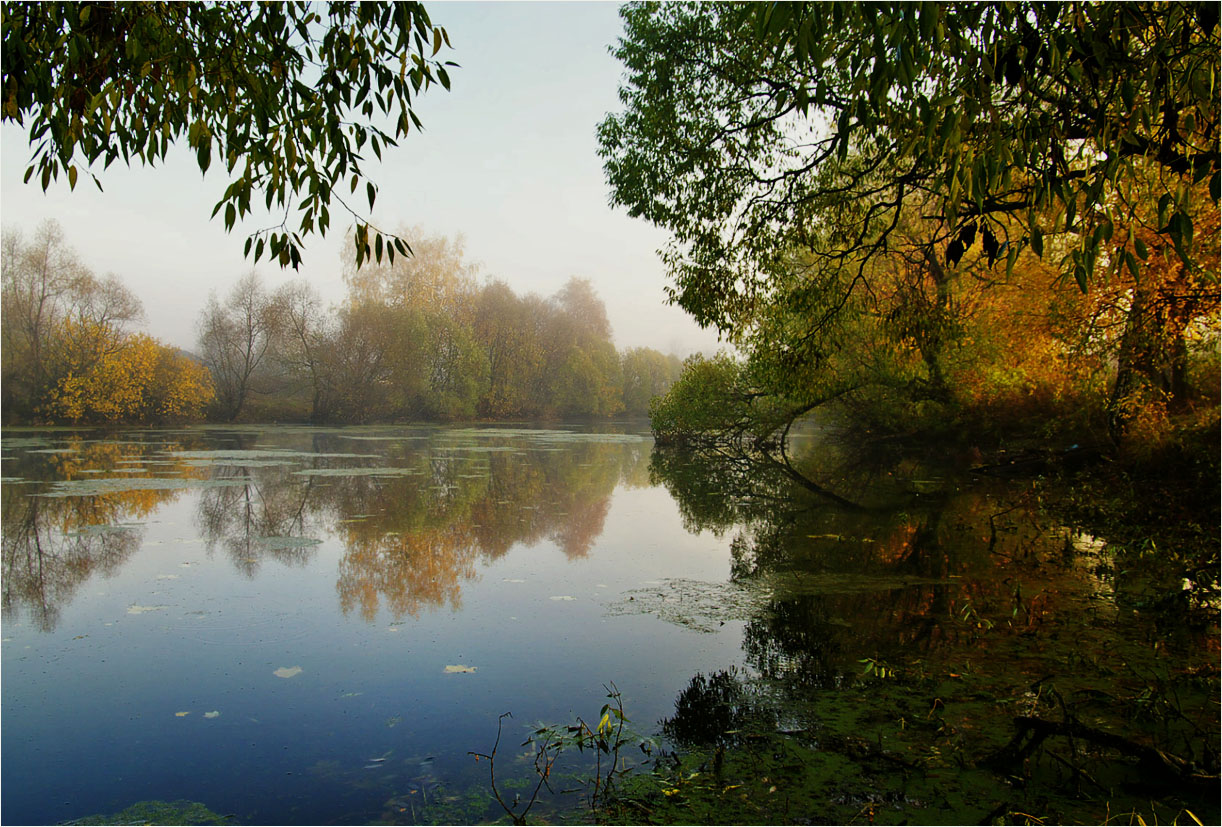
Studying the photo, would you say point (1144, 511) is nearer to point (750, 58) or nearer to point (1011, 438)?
point (750, 58)

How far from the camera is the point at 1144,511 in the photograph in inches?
389

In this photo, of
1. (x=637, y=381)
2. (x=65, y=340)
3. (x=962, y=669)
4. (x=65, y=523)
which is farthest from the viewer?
(x=637, y=381)

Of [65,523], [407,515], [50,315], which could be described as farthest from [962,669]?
[50,315]

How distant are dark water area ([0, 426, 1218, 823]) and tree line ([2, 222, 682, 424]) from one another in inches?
928

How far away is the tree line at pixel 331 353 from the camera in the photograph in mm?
30422

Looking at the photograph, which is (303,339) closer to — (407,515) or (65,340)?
(65,340)

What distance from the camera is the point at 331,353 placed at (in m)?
39.5

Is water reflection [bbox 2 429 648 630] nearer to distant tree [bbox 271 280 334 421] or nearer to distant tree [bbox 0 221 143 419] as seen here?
distant tree [bbox 0 221 143 419]

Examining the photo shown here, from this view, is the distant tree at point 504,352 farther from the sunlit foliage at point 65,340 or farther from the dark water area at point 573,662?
the dark water area at point 573,662

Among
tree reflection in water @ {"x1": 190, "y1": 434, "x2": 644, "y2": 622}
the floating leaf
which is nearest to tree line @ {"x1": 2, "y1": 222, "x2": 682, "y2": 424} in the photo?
tree reflection in water @ {"x1": 190, "y1": 434, "x2": 644, "y2": 622}

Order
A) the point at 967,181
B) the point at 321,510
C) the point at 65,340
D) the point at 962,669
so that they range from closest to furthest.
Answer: the point at 967,181, the point at 962,669, the point at 321,510, the point at 65,340

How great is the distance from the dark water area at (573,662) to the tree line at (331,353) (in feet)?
77.4

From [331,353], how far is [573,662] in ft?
123

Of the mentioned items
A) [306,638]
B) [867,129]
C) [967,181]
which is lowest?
[306,638]
